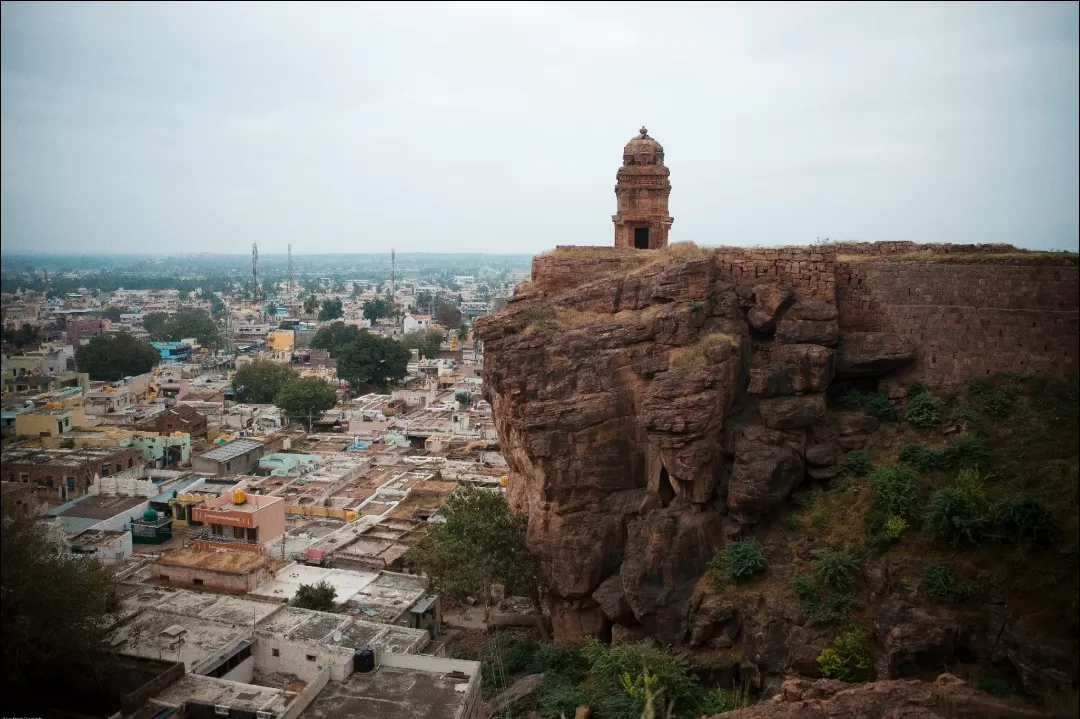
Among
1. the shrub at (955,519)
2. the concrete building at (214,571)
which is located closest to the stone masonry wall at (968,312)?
the shrub at (955,519)

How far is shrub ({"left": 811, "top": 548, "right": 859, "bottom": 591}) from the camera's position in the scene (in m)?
17.9

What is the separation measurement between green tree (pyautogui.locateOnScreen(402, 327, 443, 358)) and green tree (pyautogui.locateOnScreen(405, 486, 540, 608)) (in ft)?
213

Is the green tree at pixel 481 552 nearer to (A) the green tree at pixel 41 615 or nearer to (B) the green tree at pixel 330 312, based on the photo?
(A) the green tree at pixel 41 615

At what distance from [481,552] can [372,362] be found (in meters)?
49.3

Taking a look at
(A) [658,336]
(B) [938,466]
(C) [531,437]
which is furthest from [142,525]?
(B) [938,466]

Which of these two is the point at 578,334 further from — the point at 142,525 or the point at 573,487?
the point at 142,525

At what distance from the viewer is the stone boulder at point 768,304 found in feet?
72.2

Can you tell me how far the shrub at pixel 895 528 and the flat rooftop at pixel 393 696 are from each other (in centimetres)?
1029

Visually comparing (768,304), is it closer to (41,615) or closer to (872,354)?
(872,354)

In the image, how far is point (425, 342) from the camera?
91125 mm

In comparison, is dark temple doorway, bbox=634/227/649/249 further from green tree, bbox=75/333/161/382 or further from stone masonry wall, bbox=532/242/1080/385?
green tree, bbox=75/333/161/382

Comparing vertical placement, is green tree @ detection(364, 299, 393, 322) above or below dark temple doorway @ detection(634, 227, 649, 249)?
below

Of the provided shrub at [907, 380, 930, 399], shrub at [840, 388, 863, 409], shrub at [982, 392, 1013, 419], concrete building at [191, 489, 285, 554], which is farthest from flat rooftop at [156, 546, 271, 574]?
shrub at [982, 392, 1013, 419]

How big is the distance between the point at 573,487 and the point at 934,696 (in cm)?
949
